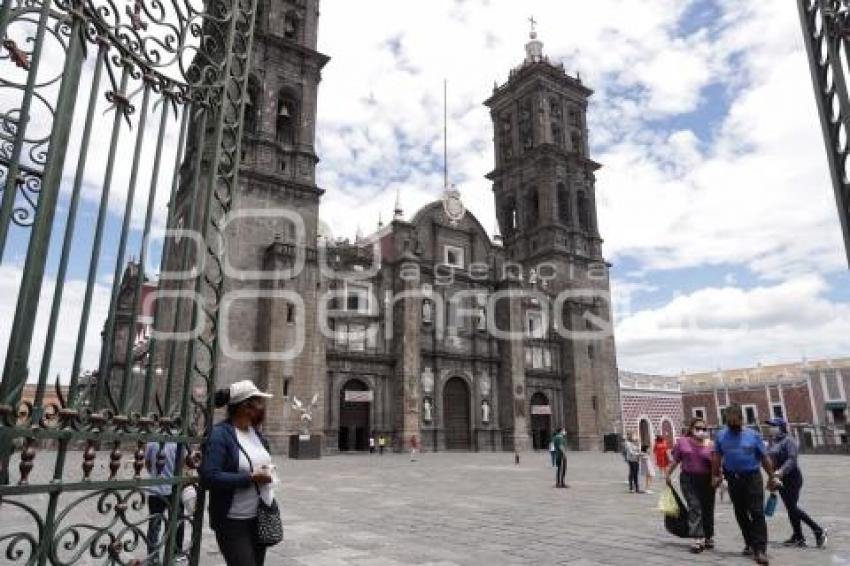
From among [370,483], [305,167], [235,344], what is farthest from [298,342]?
[370,483]

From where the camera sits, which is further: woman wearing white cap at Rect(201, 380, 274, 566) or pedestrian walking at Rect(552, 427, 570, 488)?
pedestrian walking at Rect(552, 427, 570, 488)

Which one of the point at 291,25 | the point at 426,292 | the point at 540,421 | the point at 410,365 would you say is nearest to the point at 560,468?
the point at 410,365

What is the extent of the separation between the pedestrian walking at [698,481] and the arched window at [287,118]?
2538 cm

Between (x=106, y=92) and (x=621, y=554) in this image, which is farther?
(x=621, y=554)

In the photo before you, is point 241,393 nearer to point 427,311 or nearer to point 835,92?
point 835,92

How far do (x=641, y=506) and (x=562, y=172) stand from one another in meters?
33.8

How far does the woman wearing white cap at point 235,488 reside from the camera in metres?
3.05

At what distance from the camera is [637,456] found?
39.5 ft

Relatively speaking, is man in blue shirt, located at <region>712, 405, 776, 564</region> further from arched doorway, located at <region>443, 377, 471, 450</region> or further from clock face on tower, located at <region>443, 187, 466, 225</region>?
clock face on tower, located at <region>443, 187, 466, 225</region>

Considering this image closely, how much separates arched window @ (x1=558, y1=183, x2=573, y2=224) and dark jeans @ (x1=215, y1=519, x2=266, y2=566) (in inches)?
1539

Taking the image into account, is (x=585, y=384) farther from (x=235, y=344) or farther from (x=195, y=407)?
(x=195, y=407)

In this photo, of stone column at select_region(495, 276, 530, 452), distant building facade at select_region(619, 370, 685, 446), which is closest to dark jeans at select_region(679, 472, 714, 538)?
stone column at select_region(495, 276, 530, 452)

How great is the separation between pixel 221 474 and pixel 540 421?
3529 cm

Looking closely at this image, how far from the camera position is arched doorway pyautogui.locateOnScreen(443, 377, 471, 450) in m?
32.4
